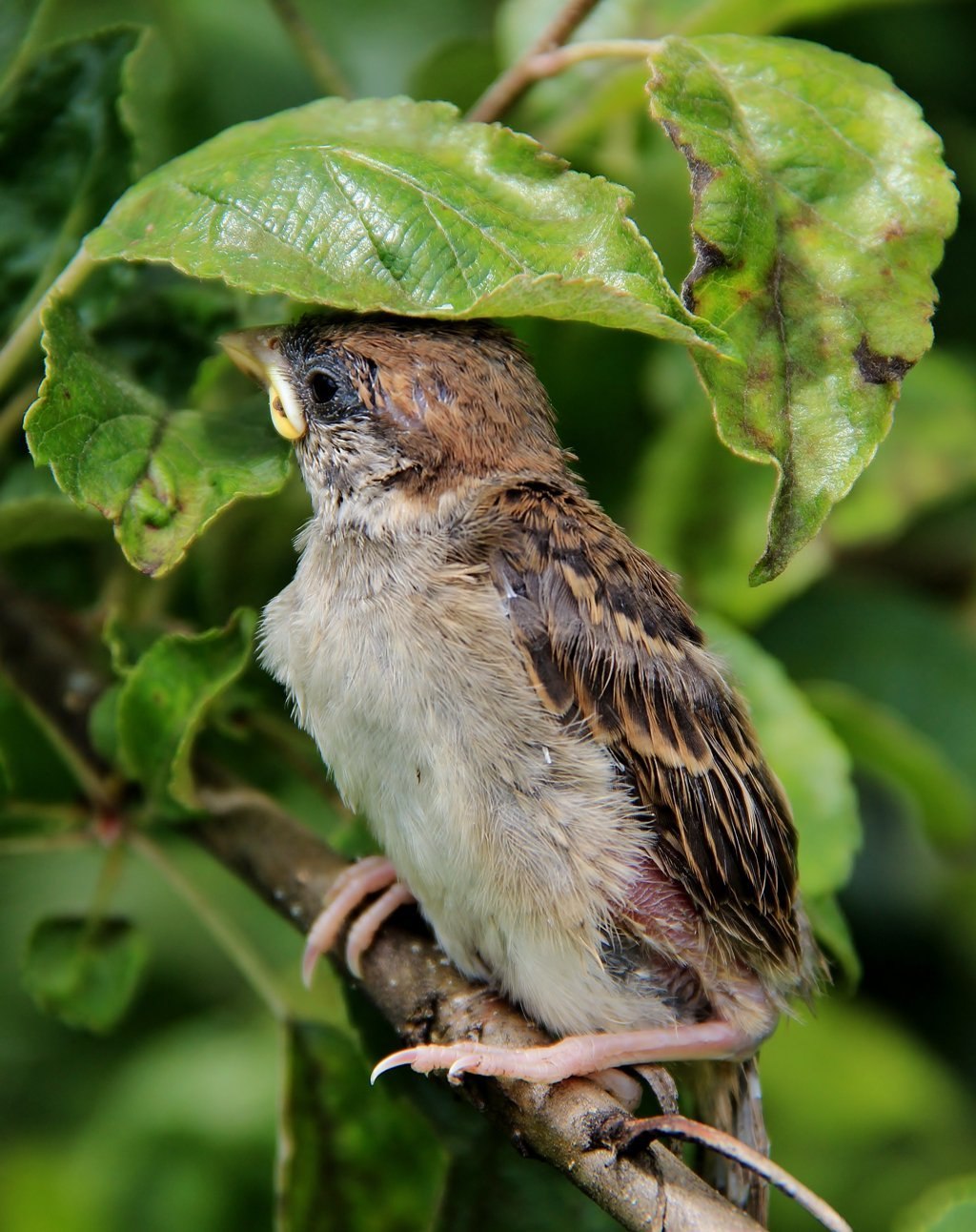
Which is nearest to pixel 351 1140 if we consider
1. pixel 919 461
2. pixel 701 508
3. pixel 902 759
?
pixel 902 759

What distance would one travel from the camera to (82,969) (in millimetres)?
2311

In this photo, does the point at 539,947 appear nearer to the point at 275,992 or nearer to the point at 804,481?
the point at 275,992

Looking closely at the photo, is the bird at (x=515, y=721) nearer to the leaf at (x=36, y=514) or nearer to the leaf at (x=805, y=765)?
the leaf at (x=805, y=765)

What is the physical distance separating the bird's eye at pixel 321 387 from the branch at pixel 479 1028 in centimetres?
67

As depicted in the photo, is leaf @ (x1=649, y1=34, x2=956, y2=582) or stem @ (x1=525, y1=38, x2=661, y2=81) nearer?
leaf @ (x1=649, y1=34, x2=956, y2=582)

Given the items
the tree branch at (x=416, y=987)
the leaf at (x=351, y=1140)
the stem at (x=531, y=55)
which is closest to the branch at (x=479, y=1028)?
the tree branch at (x=416, y=987)

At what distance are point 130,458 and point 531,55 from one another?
3.03ft

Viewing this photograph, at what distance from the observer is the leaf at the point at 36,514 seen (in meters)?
2.18

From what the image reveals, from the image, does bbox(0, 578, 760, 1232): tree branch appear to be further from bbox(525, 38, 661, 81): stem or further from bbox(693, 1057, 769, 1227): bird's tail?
bbox(525, 38, 661, 81): stem

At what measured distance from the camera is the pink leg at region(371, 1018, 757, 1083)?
75.9 inches

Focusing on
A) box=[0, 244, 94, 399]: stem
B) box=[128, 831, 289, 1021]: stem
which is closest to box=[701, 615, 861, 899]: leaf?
box=[128, 831, 289, 1021]: stem

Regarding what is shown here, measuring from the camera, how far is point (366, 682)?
6.87 ft

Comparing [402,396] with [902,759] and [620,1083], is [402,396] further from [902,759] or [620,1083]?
[902,759]

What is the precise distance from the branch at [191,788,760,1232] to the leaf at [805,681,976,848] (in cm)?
98
